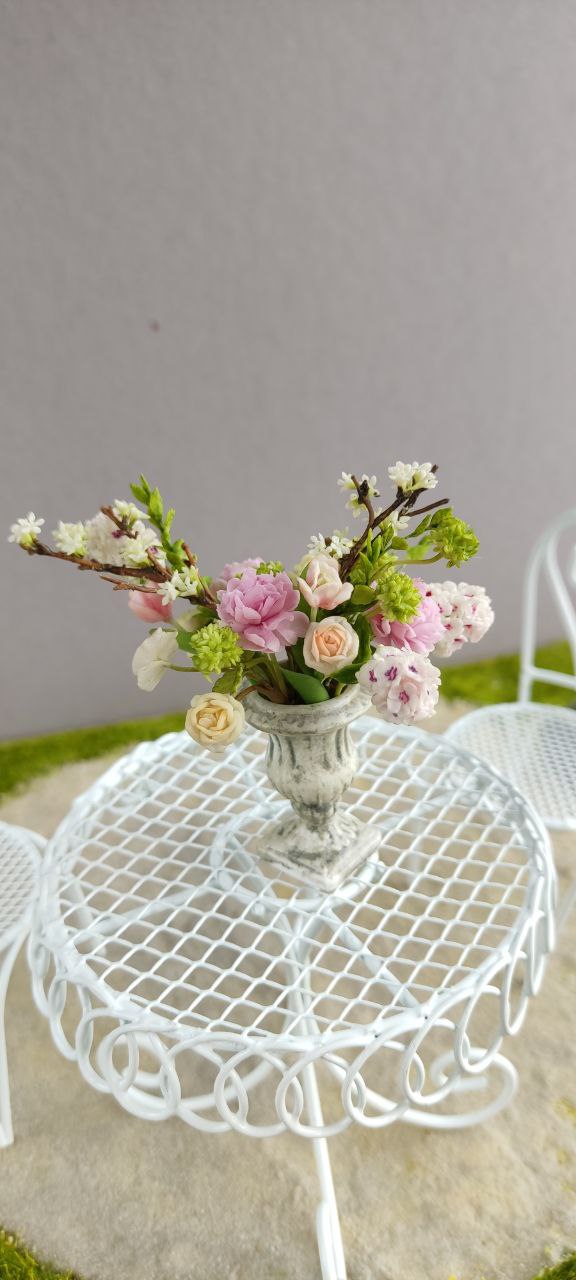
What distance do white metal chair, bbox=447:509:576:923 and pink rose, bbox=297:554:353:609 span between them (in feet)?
2.55

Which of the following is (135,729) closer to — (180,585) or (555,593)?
(555,593)

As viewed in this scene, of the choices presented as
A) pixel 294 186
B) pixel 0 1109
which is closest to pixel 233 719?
pixel 0 1109

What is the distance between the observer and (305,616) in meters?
0.99

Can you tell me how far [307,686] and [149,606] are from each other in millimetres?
212

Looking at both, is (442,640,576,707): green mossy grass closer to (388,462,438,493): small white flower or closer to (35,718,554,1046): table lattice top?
(35,718,554,1046): table lattice top

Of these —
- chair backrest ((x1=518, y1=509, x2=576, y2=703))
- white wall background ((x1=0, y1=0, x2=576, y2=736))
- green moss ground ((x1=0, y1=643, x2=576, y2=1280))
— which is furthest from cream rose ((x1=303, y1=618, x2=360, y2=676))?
green moss ground ((x1=0, y1=643, x2=576, y2=1280))

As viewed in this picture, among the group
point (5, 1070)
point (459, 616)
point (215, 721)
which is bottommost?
point (5, 1070)

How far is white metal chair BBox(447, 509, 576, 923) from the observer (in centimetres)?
162

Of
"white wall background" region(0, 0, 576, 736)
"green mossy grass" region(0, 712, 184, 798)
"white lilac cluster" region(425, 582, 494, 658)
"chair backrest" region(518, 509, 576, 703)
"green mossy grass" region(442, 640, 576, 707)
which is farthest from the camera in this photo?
"green mossy grass" region(442, 640, 576, 707)

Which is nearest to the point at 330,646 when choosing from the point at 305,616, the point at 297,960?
the point at 305,616

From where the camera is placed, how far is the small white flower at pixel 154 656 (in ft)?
3.37

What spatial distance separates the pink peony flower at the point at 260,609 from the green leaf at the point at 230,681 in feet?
0.15

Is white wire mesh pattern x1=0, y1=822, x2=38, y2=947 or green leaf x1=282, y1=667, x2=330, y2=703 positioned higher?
green leaf x1=282, y1=667, x2=330, y2=703

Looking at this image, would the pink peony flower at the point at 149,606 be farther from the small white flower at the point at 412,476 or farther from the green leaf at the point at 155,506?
the small white flower at the point at 412,476
